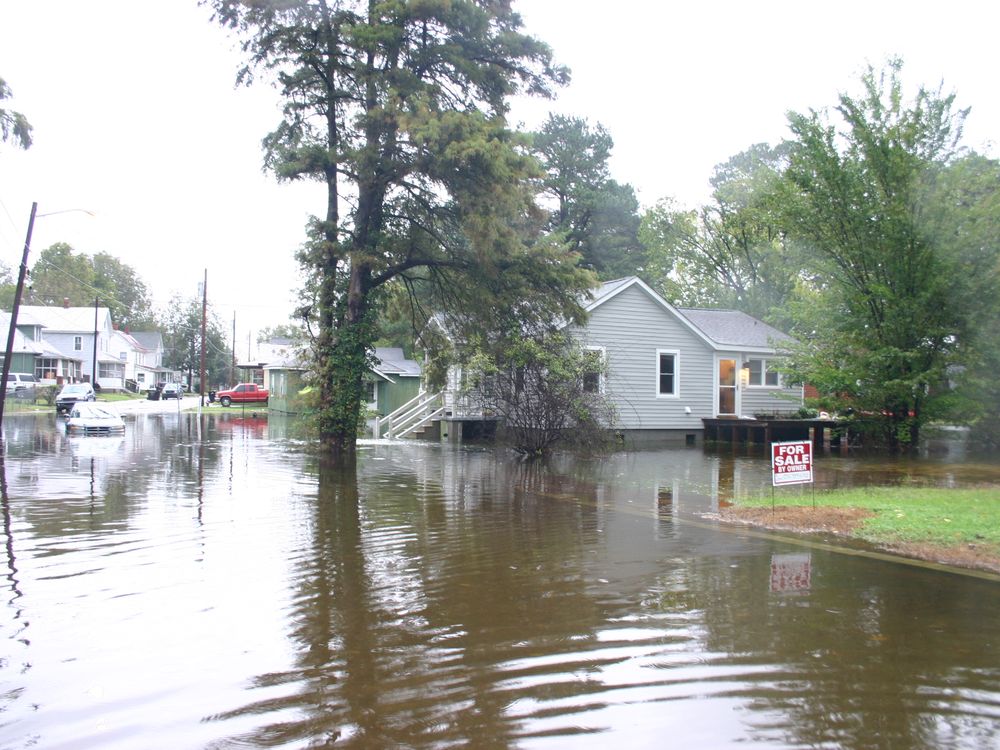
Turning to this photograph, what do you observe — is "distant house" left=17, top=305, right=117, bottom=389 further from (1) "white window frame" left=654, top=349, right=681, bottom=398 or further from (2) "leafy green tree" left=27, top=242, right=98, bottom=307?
(1) "white window frame" left=654, top=349, right=681, bottom=398

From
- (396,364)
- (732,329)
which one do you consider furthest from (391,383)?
(732,329)

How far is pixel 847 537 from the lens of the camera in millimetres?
9469

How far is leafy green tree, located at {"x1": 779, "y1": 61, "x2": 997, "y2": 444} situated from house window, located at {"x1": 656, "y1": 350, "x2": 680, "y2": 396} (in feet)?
17.8

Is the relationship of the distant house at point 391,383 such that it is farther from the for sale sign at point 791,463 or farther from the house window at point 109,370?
the house window at point 109,370

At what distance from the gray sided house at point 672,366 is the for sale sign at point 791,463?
576 inches

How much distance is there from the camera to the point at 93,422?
2805 centimetres

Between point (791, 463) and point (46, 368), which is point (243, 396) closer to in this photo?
point (46, 368)

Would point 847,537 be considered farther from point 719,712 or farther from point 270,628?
point 270,628

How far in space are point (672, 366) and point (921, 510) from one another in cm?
1809

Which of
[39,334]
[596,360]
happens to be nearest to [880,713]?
[596,360]

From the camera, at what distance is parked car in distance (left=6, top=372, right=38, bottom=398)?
179 ft

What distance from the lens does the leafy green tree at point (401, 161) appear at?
59.5ft

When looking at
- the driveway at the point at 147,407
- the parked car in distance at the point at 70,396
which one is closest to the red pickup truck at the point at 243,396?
the driveway at the point at 147,407

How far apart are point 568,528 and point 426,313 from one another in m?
13.4
